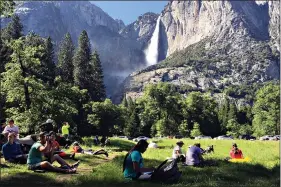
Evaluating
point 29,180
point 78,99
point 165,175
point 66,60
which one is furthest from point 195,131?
point 29,180

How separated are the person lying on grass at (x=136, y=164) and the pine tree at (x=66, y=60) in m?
56.1

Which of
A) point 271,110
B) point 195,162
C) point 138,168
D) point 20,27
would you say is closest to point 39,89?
point 195,162

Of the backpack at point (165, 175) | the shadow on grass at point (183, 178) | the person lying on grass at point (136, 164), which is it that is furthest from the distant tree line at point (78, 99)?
the backpack at point (165, 175)

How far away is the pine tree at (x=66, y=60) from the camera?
69062 mm

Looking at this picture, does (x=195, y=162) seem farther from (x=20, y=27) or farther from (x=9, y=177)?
(x=20, y=27)

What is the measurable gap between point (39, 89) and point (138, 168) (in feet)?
71.3

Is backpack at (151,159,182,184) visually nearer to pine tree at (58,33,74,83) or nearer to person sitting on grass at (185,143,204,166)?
person sitting on grass at (185,143,204,166)

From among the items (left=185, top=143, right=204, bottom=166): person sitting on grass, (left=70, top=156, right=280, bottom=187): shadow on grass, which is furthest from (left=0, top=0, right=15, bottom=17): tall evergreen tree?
(left=185, top=143, right=204, bottom=166): person sitting on grass

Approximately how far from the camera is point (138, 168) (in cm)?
1302

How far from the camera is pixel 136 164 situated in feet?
42.6

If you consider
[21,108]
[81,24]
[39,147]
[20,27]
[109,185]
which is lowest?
[109,185]

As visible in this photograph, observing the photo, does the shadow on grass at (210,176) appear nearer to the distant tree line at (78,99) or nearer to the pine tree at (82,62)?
the distant tree line at (78,99)

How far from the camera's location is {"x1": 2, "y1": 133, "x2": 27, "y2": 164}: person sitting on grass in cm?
1642

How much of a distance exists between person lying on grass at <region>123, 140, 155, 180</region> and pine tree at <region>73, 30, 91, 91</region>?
59.2 meters
